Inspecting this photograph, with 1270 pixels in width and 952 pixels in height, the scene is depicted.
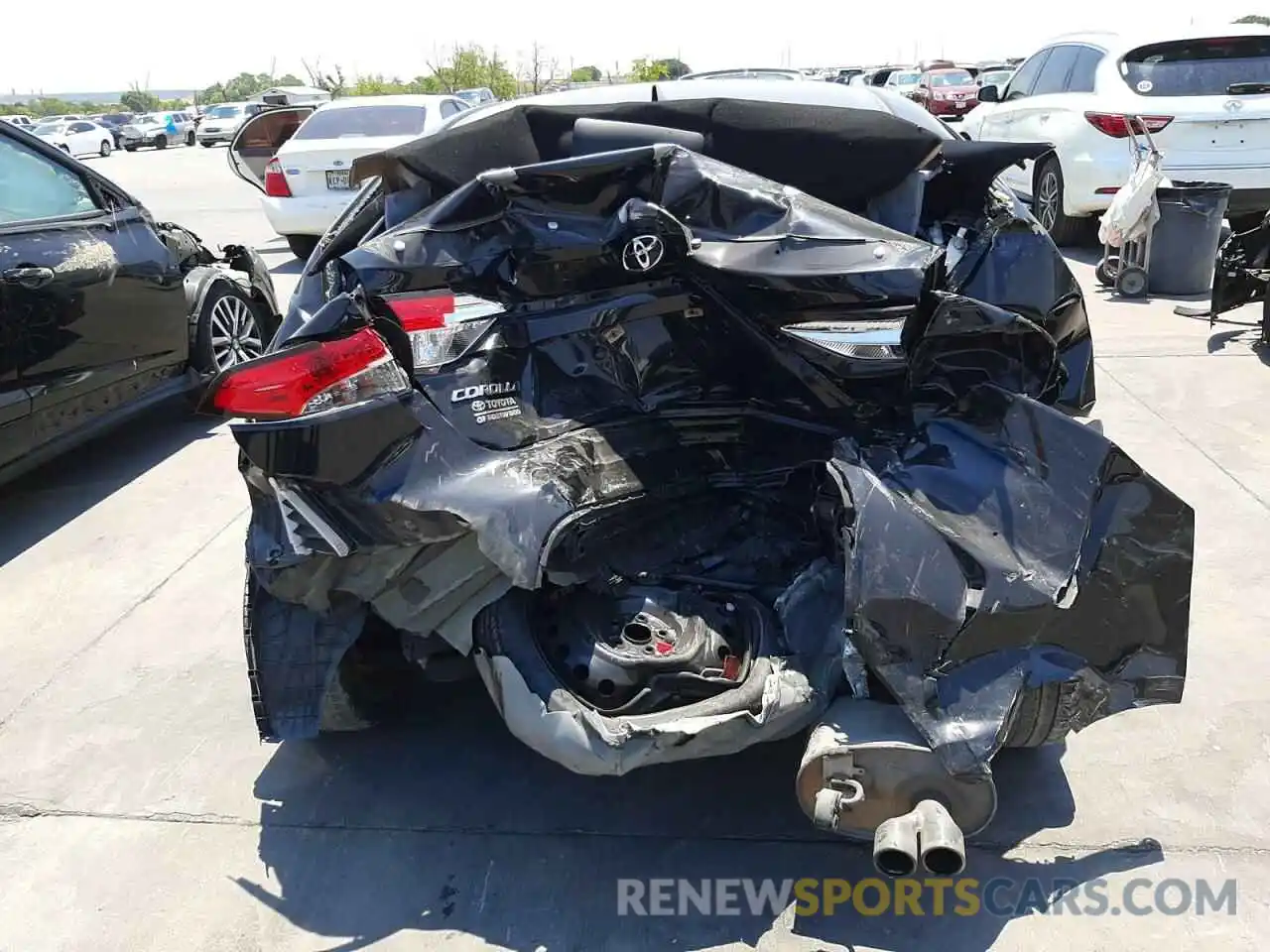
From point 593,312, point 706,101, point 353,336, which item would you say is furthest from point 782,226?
point 353,336

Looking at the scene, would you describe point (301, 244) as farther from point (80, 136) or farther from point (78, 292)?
point (80, 136)

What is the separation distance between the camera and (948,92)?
1066 inches

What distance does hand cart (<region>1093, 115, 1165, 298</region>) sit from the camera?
8.00 metres

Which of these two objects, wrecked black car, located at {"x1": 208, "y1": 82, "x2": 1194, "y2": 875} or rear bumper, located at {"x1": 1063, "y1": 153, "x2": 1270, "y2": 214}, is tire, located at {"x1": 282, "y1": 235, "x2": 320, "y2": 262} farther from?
wrecked black car, located at {"x1": 208, "y1": 82, "x2": 1194, "y2": 875}

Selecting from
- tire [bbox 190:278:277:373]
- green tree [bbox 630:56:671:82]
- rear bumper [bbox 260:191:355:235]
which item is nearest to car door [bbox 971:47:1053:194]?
rear bumper [bbox 260:191:355:235]

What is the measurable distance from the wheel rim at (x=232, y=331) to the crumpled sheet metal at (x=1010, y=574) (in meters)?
4.65

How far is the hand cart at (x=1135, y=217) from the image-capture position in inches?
315

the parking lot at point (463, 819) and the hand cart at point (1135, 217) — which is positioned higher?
the hand cart at point (1135, 217)

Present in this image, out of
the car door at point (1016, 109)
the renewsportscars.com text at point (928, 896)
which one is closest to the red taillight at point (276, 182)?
the car door at point (1016, 109)

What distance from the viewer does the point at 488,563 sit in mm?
2537

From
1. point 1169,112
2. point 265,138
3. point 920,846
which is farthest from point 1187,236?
point 265,138

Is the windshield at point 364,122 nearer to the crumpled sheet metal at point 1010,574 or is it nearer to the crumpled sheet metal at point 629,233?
the crumpled sheet metal at point 629,233

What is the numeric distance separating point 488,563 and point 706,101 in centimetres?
162

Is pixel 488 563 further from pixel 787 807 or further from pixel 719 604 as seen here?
pixel 787 807
